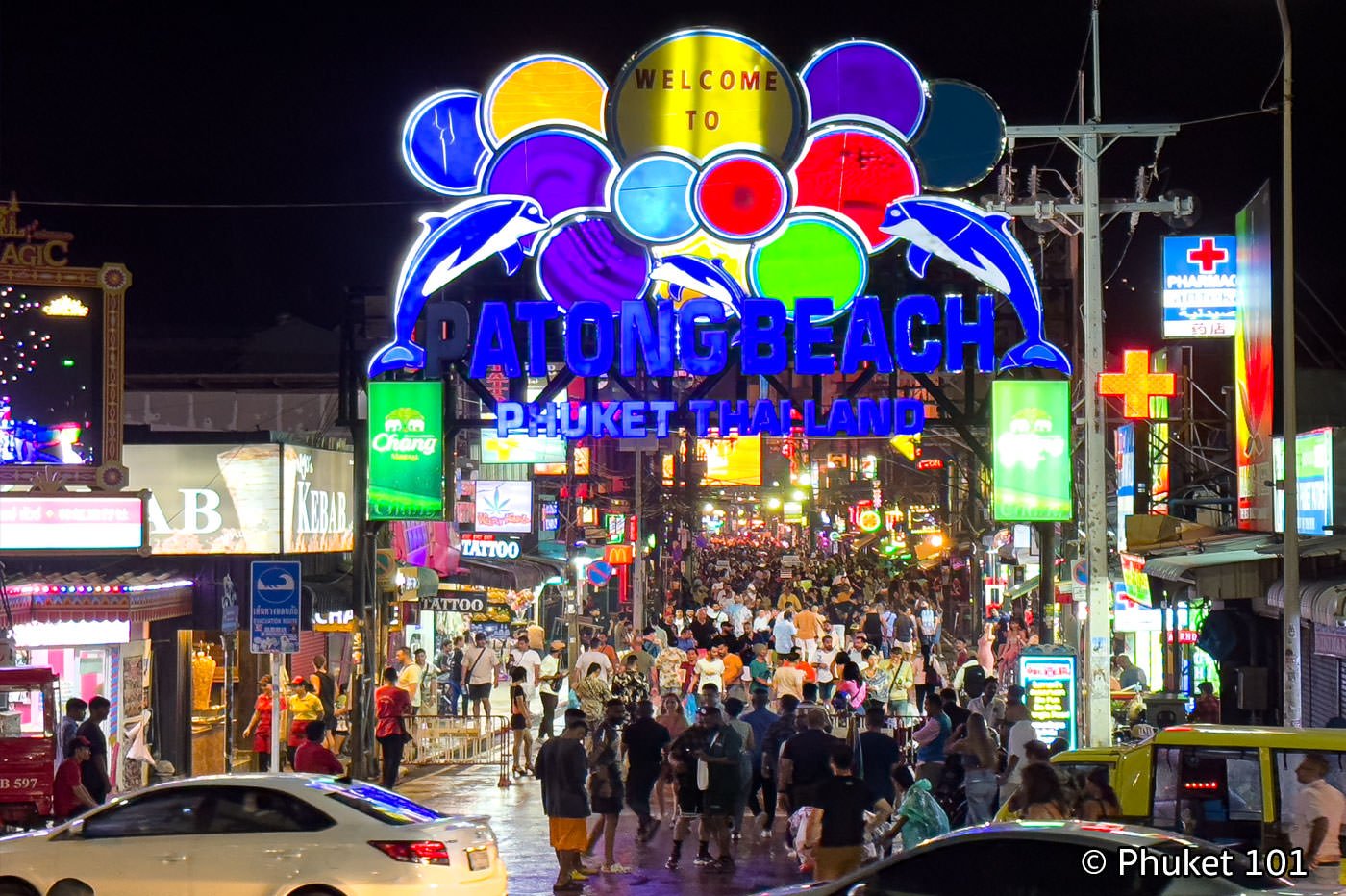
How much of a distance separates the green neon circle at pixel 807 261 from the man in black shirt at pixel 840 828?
13765 millimetres

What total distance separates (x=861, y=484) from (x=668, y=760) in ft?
212

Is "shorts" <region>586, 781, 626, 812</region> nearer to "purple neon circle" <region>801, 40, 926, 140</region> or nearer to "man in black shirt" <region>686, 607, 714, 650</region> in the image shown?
"purple neon circle" <region>801, 40, 926, 140</region>

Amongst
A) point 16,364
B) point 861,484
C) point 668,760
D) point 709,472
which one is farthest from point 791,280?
point 861,484

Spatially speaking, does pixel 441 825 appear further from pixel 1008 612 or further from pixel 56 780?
pixel 1008 612

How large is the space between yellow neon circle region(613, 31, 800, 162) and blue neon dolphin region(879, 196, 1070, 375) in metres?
2.32

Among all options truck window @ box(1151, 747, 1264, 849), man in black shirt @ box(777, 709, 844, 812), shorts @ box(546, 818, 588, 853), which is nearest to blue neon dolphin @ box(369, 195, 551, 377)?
shorts @ box(546, 818, 588, 853)

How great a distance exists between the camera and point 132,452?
23125 millimetres

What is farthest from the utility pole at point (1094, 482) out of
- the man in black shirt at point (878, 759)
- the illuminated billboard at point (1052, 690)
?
the man in black shirt at point (878, 759)

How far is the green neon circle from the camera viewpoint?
84.1ft

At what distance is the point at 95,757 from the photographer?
16.9 m

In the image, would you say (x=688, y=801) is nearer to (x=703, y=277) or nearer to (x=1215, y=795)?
(x=1215, y=795)

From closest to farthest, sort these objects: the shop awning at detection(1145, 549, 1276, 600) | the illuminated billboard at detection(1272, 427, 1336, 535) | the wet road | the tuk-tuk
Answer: the tuk-tuk < the wet road < the illuminated billboard at detection(1272, 427, 1336, 535) < the shop awning at detection(1145, 549, 1276, 600)

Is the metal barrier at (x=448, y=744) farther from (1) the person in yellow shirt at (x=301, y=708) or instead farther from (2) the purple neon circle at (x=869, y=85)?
(2) the purple neon circle at (x=869, y=85)

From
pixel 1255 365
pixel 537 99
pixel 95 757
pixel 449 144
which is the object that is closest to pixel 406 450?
pixel 449 144
